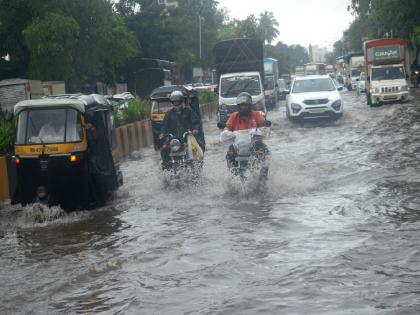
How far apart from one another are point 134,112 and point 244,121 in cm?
1264

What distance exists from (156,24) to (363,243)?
54306mm

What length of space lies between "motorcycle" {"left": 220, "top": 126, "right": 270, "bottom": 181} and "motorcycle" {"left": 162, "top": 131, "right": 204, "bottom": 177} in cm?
91

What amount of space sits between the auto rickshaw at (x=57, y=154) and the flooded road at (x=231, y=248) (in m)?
0.32

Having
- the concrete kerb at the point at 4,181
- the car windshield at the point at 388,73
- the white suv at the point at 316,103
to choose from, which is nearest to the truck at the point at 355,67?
the car windshield at the point at 388,73

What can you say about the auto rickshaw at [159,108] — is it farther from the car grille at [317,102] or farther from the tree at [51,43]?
the tree at [51,43]

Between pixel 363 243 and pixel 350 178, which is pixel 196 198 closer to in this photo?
pixel 350 178

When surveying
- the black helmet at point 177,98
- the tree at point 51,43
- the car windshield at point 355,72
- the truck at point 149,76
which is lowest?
the black helmet at point 177,98

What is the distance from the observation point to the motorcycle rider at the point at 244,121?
37.5 ft

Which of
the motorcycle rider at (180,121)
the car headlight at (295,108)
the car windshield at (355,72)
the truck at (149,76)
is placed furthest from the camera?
the car windshield at (355,72)

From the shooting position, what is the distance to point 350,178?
41.5 ft

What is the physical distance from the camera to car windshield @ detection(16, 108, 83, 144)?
1057cm

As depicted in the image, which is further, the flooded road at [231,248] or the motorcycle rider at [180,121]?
the motorcycle rider at [180,121]

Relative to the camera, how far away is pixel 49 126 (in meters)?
10.7

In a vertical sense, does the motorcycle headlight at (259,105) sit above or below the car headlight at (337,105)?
above
